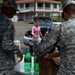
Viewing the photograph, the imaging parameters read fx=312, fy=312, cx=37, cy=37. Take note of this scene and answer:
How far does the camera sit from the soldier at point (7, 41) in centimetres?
332

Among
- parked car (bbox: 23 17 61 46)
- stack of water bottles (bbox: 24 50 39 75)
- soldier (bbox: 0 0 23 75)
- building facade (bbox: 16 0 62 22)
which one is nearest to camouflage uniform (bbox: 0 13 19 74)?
soldier (bbox: 0 0 23 75)

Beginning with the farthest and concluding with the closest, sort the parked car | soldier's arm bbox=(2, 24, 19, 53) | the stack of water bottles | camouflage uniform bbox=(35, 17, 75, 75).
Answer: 1. the parked car
2. the stack of water bottles
3. soldier's arm bbox=(2, 24, 19, 53)
4. camouflage uniform bbox=(35, 17, 75, 75)

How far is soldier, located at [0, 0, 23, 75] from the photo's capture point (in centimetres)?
332

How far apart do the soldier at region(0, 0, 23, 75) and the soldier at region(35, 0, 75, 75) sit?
1.92 feet

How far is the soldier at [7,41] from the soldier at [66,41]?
0.59 m

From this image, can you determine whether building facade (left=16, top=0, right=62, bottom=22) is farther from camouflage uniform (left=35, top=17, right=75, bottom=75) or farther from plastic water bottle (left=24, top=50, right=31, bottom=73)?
camouflage uniform (left=35, top=17, right=75, bottom=75)

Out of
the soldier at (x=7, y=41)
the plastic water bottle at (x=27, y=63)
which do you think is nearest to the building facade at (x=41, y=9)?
the plastic water bottle at (x=27, y=63)

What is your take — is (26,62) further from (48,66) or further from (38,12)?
(38,12)

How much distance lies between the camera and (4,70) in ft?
11.1

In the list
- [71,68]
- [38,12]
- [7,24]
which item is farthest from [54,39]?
[38,12]

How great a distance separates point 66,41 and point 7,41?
81 centimetres

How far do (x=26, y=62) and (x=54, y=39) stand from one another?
128cm

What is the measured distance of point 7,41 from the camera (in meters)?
3.33

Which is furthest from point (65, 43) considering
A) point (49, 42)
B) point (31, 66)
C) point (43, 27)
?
point (43, 27)
